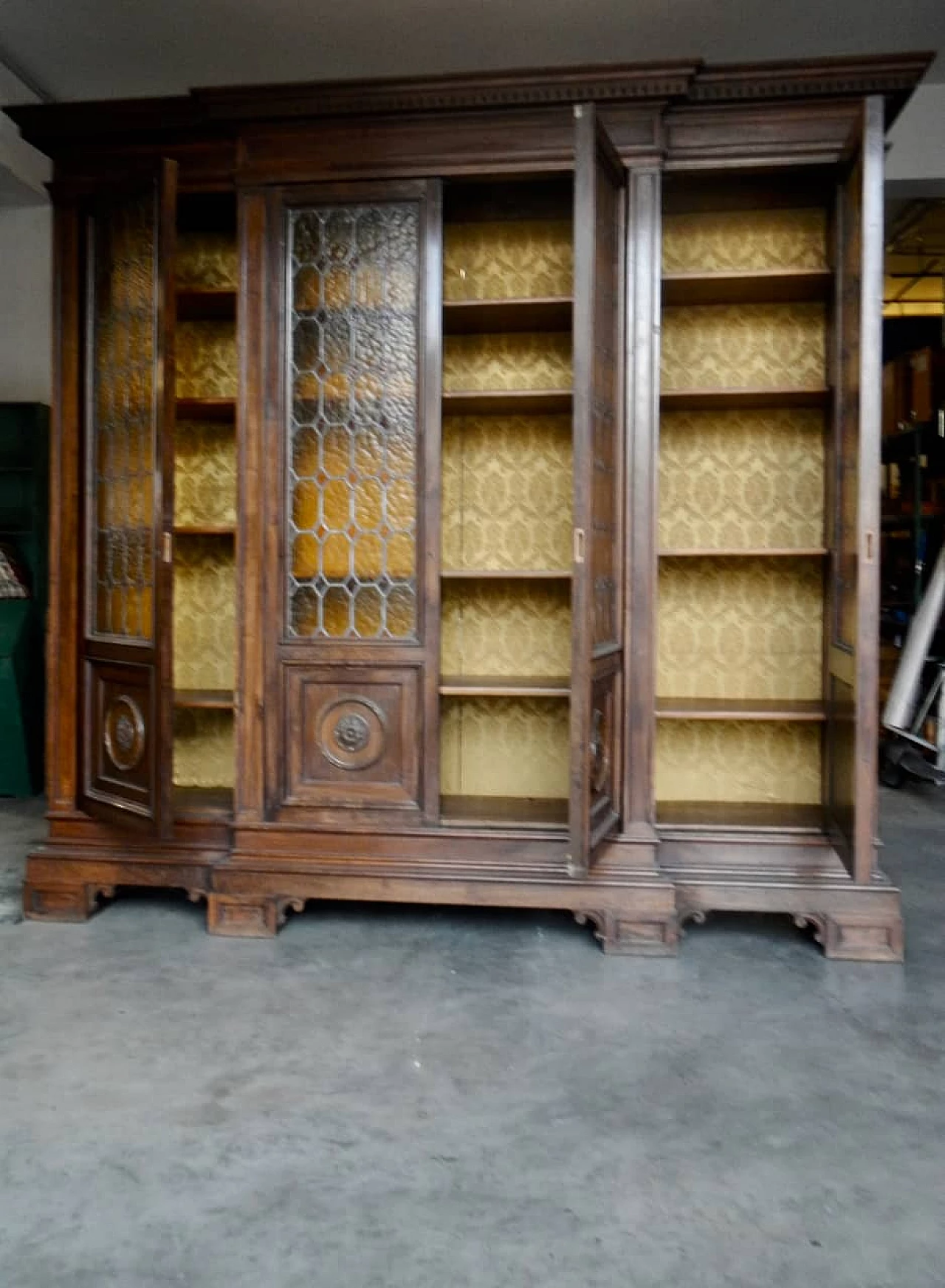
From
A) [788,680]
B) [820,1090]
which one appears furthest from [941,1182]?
[788,680]

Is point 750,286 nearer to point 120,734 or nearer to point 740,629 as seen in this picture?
point 740,629

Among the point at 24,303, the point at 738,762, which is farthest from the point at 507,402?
the point at 24,303

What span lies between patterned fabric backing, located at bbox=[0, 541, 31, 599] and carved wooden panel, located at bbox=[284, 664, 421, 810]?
2.97 metres

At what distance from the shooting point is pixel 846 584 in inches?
120

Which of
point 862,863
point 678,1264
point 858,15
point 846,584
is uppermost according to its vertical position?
point 858,15

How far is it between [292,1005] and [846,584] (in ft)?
6.56

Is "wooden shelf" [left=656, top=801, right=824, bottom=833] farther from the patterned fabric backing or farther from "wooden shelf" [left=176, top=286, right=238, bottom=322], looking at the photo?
the patterned fabric backing

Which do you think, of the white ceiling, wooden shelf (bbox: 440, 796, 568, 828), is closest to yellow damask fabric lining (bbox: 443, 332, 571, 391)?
the white ceiling

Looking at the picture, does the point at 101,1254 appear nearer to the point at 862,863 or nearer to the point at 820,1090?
the point at 820,1090

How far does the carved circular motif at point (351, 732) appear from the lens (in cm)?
331

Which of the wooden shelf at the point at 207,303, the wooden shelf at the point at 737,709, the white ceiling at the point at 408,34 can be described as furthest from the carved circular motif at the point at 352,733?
the white ceiling at the point at 408,34

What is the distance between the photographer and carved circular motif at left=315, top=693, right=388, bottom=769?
3307 millimetres

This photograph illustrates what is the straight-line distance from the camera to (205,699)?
3.50m

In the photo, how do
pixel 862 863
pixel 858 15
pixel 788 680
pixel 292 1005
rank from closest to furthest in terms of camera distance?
pixel 292 1005 < pixel 862 863 < pixel 788 680 < pixel 858 15
